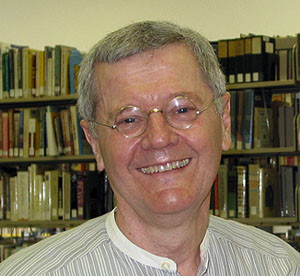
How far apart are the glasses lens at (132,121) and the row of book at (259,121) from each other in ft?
9.90

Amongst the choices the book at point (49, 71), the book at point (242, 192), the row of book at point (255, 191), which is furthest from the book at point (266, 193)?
the book at point (49, 71)

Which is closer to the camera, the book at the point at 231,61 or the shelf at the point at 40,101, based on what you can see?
the book at the point at 231,61

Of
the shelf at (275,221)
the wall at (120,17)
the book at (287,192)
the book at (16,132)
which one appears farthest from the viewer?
the wall at (120,17)

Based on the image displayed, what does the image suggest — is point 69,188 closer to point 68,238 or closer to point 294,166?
point 294,166

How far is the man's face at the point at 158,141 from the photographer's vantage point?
142 cm

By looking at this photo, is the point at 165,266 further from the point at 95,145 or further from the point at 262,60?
the point at 262,60

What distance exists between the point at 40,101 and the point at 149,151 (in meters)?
3.63

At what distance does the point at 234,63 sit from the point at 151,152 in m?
3.15

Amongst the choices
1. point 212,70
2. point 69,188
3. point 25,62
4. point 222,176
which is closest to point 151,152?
point 212,70

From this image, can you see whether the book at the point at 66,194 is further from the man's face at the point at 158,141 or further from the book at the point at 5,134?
the man's face at the point at 158,141

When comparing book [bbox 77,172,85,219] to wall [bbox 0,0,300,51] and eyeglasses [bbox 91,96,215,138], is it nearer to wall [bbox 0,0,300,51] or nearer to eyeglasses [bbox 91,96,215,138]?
wall [bbox 0,0,300,51]

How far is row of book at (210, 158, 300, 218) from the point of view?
172 inches

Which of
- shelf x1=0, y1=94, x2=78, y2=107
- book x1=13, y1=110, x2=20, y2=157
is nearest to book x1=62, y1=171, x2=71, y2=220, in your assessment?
book x1=13, y1=110, x2=20, y2=157

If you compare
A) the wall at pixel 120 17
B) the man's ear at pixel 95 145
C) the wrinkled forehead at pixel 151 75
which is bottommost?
the man's ear at pixel 95 145
